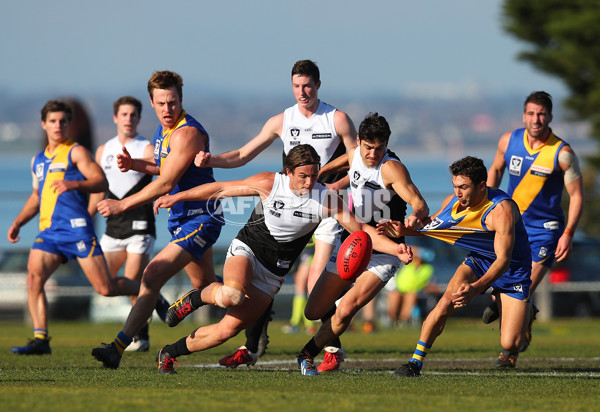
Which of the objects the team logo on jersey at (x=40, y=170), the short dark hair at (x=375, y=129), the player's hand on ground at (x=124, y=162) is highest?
the short dark hair at (x=375, y=129)

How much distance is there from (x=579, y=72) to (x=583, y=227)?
540cm

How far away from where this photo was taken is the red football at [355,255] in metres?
7.61

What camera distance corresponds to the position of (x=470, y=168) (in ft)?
26.7

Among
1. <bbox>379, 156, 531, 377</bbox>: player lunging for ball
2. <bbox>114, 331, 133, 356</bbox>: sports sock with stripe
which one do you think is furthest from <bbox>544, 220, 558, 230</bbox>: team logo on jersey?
<bbox>114, 331, 133, 356</bbox>: sports sock with stripe

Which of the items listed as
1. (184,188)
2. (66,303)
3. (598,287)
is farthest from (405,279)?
(184,188)

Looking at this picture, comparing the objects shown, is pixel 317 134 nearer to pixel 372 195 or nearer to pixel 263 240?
pixel 372 195

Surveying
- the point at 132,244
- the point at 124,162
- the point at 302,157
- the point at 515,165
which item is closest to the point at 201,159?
the point at 124,162

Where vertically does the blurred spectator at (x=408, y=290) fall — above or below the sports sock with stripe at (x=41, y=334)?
below

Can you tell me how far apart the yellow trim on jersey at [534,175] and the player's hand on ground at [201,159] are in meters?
3.39

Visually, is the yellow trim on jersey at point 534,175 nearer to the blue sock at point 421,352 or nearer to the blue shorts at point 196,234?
the blue sock at point 421,352

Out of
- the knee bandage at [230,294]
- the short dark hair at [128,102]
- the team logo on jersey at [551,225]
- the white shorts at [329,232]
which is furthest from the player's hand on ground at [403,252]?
the short dark hair at [128,102]

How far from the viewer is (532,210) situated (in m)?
10.1

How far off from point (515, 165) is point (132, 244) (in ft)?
13.9

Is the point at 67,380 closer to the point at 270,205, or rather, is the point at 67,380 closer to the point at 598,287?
the point at 270,205
